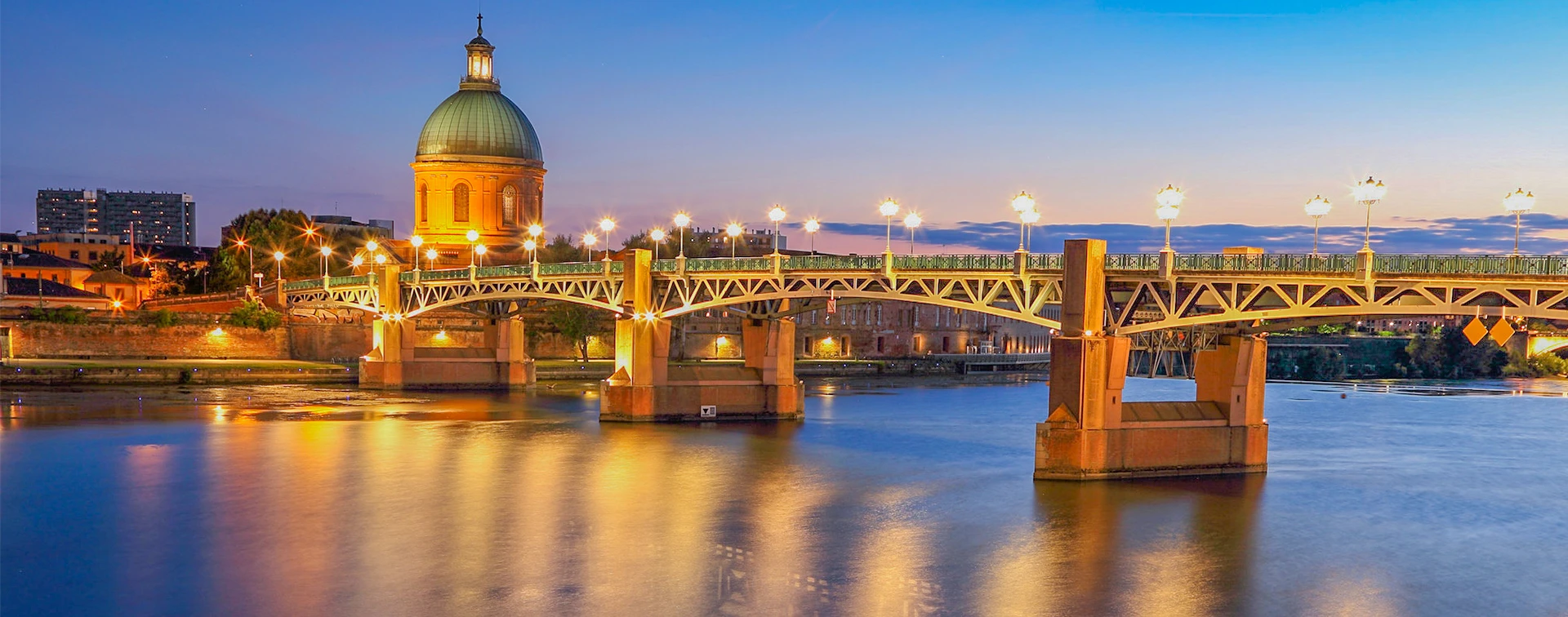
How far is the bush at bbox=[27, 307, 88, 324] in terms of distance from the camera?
7975 cm

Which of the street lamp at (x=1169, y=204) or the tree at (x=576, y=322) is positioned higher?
the street lamp at (x=1169, y=204)

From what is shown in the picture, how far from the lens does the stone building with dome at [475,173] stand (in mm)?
99750

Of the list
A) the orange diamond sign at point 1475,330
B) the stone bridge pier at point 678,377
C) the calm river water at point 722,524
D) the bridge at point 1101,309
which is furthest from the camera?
the stone bridge pier at point 678,377

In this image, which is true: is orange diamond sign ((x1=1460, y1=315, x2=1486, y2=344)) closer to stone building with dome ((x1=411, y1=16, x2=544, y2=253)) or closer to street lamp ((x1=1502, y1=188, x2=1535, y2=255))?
street lamp ((x1=1502, y1=188, x2=1535, y2=255))

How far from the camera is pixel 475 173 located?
100 m

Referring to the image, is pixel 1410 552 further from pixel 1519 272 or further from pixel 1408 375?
pixel 1408 375

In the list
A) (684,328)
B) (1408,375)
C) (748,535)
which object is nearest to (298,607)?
(748,535)

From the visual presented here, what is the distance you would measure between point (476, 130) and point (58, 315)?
32112mm

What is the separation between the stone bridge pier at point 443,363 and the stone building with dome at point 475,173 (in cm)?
2380

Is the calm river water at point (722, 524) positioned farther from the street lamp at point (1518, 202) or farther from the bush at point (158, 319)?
the bush at point (158, 319)

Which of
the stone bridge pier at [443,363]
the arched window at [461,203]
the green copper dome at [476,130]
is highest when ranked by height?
the green copper dome at [476,130]

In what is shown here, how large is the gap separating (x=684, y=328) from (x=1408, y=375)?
60.7 m

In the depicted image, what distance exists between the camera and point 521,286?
68625 millimetres

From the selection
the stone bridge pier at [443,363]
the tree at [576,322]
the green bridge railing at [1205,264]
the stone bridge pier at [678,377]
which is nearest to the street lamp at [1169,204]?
the green bridge railing at [1205,264]
